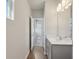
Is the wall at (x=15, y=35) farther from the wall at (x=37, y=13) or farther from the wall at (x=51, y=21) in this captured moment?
the wall at (x=37, y=13)

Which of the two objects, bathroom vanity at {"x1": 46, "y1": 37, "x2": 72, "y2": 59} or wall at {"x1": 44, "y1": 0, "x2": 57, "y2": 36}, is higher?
wall at {"x1": 44, "y1": 0, "x2": 57, "y2": 36}

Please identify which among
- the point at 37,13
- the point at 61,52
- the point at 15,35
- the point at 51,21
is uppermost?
the point at 37,13

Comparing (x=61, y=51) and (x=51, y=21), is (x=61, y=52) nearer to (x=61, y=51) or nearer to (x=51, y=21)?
(x=61, y=51)

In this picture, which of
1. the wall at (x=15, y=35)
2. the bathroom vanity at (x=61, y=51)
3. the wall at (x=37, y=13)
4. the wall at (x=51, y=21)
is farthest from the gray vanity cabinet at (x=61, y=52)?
the wall at (x=37, y=13)

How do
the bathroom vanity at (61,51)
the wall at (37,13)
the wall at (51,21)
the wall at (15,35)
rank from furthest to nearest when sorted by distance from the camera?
the wall at (37,13) < the wall at (51,21) < the bathroom vanity at (61,51) < the wall at (15,35)

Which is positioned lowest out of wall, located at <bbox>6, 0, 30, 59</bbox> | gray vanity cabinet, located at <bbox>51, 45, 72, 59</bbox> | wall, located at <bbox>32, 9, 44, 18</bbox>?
gray vanity cabinet, located at <bbox>51, 45, 72, 59</bbox>

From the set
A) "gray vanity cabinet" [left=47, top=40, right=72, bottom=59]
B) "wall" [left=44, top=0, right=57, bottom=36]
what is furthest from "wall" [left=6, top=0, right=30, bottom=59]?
"wall" [left=44, top=0, right=57, bottom=36]

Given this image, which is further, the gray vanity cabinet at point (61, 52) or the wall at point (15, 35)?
the gray vanity cabinet at point (61, 52)

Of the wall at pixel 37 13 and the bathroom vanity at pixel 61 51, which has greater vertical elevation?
the wall at pixel 37 13

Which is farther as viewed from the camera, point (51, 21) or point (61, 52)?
point (51, 21)

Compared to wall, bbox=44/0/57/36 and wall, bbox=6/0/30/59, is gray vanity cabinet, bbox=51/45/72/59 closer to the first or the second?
wall, bbox=6/0/30/59

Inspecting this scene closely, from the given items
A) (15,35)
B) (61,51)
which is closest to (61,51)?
(61,51)
